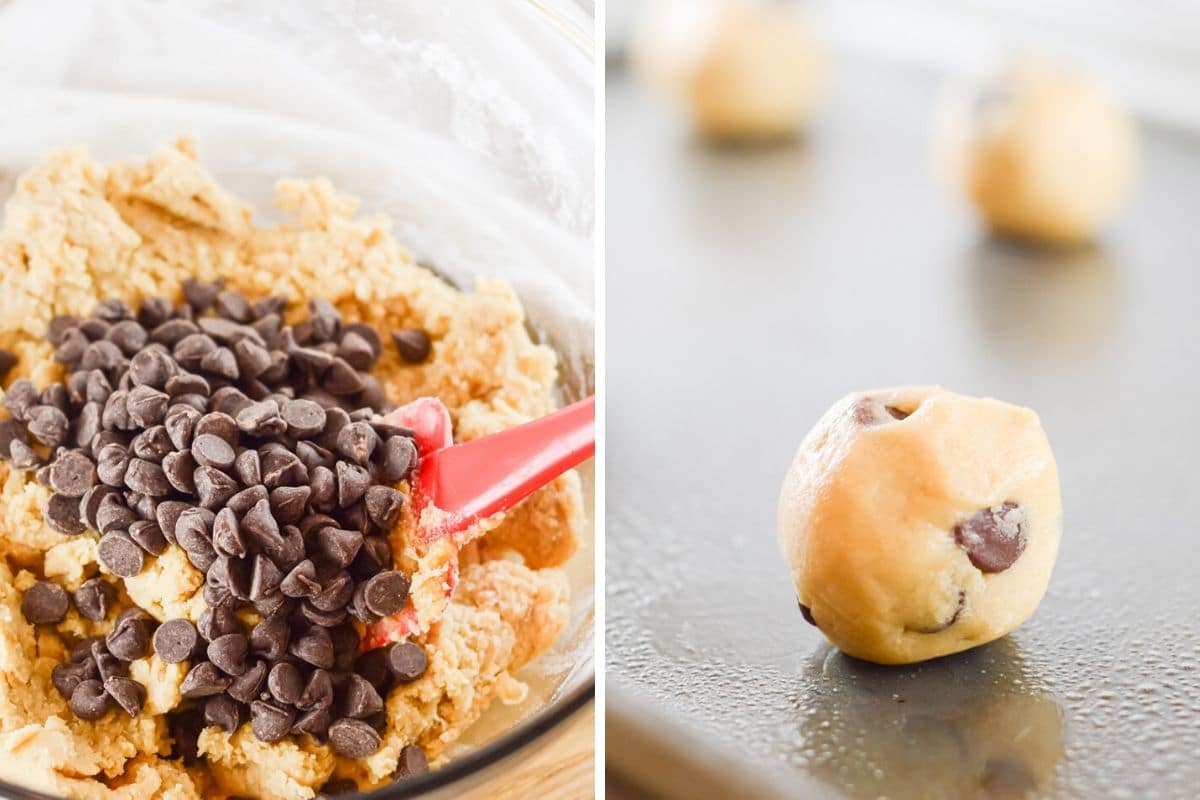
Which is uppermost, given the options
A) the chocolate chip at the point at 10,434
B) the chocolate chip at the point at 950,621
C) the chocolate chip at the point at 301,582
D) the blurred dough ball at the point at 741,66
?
the blurred dough ball at the point at 741,66

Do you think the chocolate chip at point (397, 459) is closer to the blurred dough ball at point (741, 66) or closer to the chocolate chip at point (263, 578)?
the chocolate chip at point (263, 578)

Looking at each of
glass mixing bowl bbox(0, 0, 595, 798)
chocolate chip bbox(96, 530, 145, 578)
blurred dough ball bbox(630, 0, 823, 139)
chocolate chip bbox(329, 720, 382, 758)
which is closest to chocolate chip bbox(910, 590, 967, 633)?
glass mixing bowl bbox(0, 0, 595, 798)

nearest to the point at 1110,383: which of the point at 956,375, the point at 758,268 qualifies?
the point at 956,375

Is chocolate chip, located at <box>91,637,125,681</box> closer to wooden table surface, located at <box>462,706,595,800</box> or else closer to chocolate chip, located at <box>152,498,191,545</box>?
chocolate chip, located at <box>152,498,191,545</box>

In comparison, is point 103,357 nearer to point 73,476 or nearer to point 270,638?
point 73,476

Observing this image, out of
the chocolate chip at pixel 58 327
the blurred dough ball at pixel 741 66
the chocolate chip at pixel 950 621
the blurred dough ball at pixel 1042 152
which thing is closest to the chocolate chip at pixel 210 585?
the chocolate chip at pixel 58 327

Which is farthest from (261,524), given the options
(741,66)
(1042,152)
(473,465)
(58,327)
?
(741,66)
